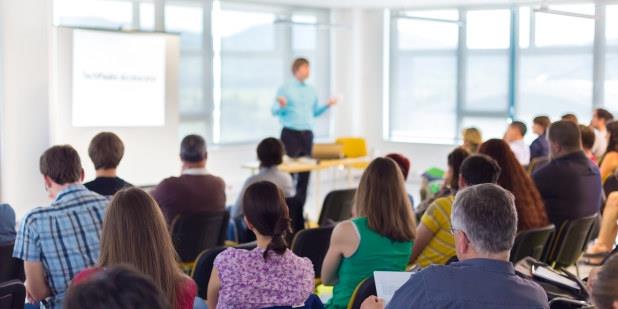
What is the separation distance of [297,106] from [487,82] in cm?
360

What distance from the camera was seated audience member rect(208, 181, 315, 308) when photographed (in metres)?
3.21

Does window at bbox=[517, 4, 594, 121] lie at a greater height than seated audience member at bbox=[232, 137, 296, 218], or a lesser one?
greater

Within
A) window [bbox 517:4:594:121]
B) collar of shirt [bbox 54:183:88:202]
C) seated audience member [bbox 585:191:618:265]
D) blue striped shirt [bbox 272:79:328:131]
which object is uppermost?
window [bbox 517:4:594:121]

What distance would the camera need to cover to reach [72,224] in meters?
3.67

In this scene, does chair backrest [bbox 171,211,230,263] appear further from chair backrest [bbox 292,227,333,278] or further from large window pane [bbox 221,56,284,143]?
large window pane [bbox 221,56,284,143]

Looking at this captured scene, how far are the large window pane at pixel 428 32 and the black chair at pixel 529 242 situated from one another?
327 inches

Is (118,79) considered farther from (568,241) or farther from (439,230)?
(439,230)

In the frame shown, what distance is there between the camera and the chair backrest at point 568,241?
5445mm

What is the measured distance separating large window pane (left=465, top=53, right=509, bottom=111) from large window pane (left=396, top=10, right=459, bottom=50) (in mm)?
454

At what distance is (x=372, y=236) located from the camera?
12.8 feet

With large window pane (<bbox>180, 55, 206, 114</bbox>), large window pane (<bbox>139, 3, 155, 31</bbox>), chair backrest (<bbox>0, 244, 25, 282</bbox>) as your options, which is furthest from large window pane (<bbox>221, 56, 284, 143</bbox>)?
chair backrest (<bbox>0, 244, 25, 282</bbox>)

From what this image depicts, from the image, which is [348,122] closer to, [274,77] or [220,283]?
[274,77]

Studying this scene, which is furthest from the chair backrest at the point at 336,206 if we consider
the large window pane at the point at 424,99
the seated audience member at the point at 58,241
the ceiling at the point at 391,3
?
the large window pane at the point at 424,99

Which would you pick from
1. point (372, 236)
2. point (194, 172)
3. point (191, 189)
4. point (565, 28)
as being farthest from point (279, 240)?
point (565, 28)
